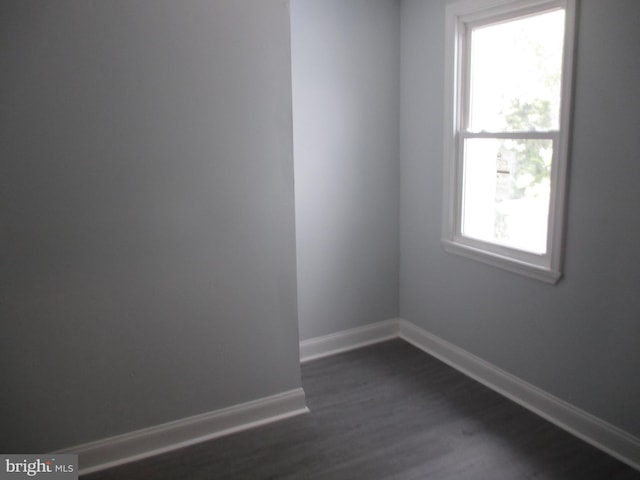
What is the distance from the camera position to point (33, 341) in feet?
7.85

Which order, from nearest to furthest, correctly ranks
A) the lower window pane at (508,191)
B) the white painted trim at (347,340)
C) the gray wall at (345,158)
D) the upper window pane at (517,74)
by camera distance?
the upper window pane at (517,74), the lower window pane at (508,191), the gray wall at (345,158), the white painted trim at (347,340)

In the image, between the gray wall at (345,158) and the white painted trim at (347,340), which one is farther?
the white painted trim at (347,340)

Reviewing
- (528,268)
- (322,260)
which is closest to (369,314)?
(322,260)

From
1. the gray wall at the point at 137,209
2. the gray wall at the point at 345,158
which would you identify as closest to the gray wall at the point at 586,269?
the gray wall at the point at 345,158

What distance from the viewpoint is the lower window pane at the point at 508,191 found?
2.84 metres

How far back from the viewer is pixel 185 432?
8.95 ft

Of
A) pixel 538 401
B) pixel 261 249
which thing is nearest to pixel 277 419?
pixel 261 249

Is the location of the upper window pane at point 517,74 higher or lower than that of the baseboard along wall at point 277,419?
higher

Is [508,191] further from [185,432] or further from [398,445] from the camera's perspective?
[185,432]

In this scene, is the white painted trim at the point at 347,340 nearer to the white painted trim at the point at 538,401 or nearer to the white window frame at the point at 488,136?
the white painted trim at the point at 538,401

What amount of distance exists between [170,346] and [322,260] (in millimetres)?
1357

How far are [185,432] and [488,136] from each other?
7.73 feet

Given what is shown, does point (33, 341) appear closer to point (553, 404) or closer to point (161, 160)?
point (161, 160)

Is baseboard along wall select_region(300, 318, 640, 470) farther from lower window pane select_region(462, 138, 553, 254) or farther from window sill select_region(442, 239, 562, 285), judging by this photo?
lower window pane select_region(462, 138, 553, 254)
